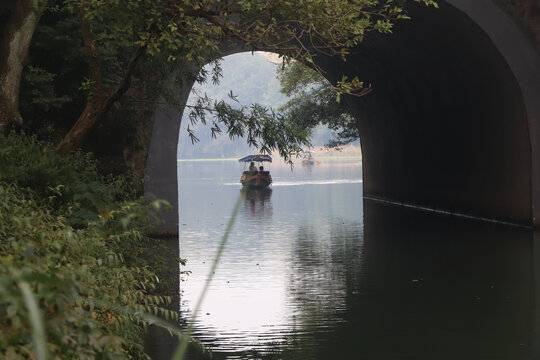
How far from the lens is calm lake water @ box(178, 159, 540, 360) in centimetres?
682

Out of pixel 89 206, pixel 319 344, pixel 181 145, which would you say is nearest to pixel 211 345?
pixel 319 344

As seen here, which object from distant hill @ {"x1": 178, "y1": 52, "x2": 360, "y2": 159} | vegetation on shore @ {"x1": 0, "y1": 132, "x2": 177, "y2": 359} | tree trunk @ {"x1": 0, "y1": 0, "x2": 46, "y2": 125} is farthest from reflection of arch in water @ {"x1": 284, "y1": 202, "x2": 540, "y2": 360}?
distant hill @ {"x1": 178, "y1": 52, "x2": 360, "y2": 159}

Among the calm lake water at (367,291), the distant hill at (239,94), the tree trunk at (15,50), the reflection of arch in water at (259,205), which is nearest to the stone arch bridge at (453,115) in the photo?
the calm lake water at (367,291)

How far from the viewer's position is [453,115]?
62.7 feet

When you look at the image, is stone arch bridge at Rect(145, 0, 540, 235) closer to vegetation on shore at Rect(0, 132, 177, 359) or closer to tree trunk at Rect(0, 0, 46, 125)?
tree trunk at Rect(0, 0, 46, 125)

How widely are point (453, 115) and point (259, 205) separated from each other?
7628 mm

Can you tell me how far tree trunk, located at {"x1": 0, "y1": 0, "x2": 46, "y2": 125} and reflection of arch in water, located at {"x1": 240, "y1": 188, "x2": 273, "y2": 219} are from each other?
9215 mm

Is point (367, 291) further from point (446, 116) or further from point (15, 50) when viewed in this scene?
point (446, 116)

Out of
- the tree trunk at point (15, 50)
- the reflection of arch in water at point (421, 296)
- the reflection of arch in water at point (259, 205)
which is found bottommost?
the reflection of arch in water at point (259, 205)

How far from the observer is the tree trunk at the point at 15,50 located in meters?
10.1

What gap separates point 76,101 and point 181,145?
5702 inches

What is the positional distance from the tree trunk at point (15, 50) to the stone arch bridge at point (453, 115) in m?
3.48

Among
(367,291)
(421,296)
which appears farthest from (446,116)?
(421,296)

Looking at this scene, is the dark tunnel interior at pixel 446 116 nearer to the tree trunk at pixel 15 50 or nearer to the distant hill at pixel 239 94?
the tree trunk at pixel 15 50
